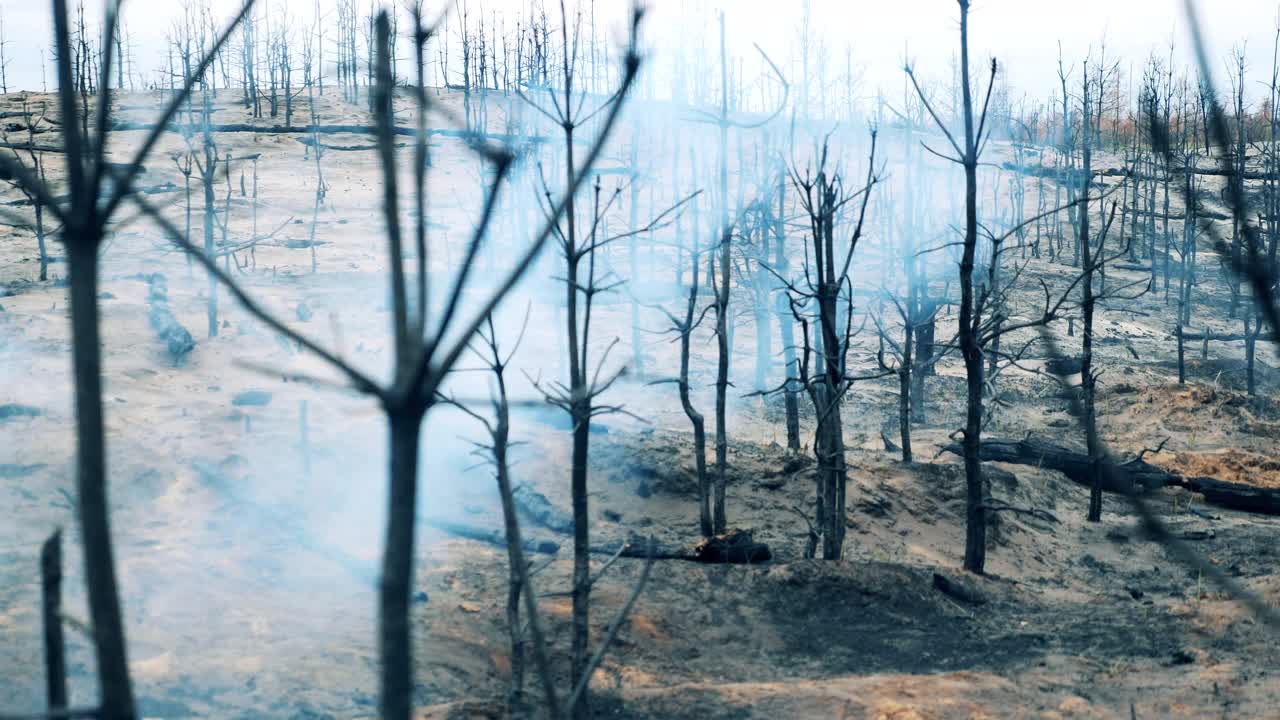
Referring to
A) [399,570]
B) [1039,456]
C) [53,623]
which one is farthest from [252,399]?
[399,570]

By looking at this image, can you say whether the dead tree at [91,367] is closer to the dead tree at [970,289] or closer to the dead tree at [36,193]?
the dead tree at [36,193]

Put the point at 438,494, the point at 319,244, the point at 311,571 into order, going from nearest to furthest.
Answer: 1. the point at 311,571
2. the point at 438,494
3. the point at 319,244

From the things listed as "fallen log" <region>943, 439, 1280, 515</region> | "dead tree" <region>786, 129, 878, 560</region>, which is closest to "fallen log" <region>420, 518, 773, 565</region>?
"dead tree" <region>786, 129, 878, 560</region>

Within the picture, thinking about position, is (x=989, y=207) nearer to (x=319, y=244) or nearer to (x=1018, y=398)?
(x=1018, y=398)

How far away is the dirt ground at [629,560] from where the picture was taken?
6.91 m

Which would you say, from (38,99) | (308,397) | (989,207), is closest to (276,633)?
(308,397)

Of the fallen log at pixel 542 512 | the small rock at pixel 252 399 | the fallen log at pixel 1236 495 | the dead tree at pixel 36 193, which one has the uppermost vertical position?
the dead tree at pixel 36 193

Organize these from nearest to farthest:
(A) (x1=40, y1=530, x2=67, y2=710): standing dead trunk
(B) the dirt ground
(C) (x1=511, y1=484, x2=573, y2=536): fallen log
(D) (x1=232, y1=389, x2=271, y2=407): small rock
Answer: (A) (x1=40, y1=530, x2=67, y2=710): standing dead trunk → (B) the dirt ground → (C) (x1=511, y1=484, x2=573, y2=536): fallen log → (D) (x1=232, y1=389, x2=271, y2=407): small rock

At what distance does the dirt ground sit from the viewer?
691cm

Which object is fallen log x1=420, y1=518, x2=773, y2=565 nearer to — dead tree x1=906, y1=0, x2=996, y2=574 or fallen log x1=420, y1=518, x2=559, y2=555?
fallen log x1=420, y1=518, x2=559, y2=555

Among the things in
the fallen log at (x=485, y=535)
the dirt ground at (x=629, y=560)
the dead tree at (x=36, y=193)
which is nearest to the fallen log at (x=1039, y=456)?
the dirt ground at (x=629, y=560)

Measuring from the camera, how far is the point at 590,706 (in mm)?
6738

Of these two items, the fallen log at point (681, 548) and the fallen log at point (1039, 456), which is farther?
the fallen log at point (1039, 456)

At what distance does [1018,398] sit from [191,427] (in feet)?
56.4
